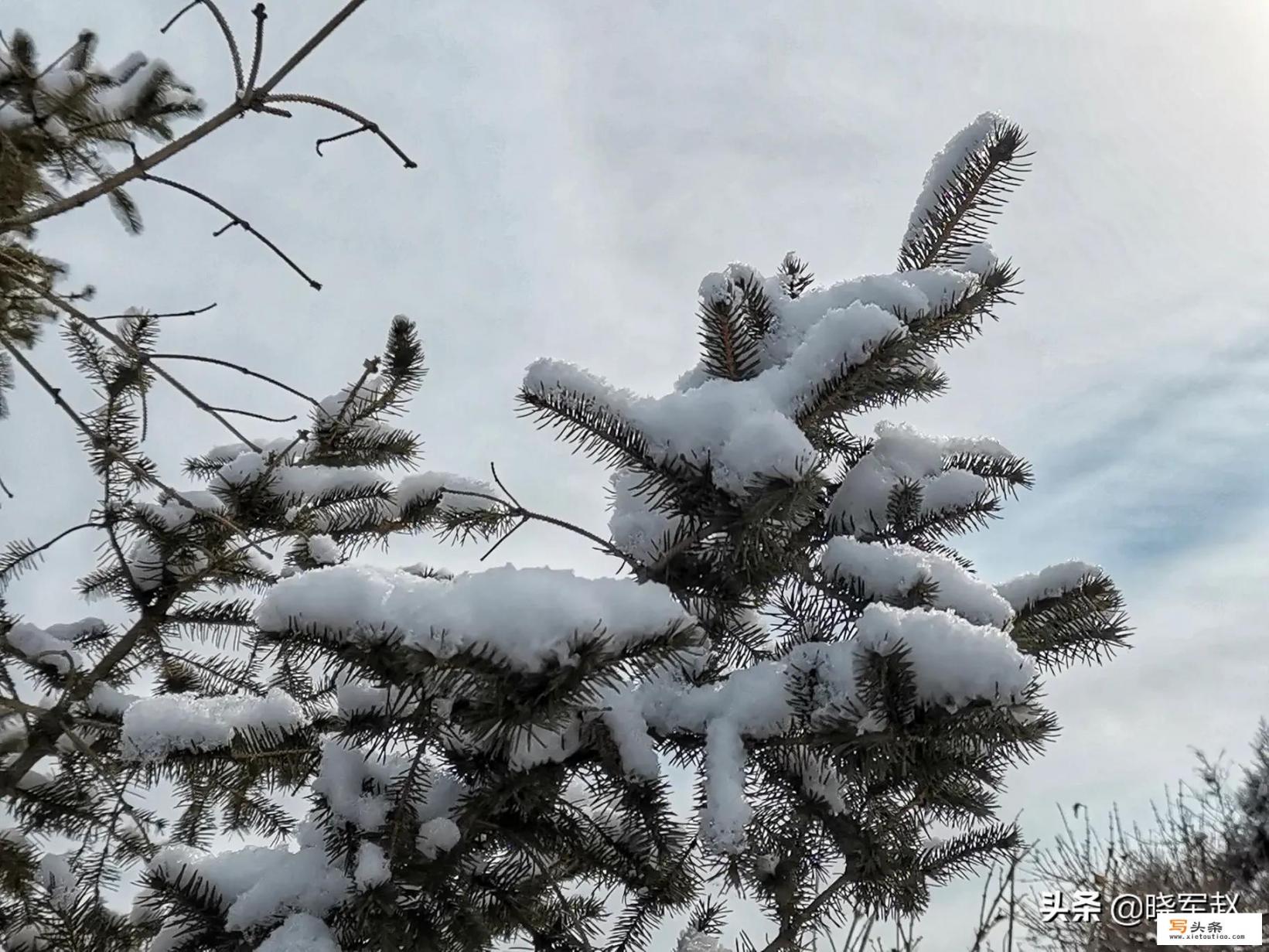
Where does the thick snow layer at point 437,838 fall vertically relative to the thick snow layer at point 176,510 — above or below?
below

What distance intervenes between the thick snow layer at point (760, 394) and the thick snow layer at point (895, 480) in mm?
279

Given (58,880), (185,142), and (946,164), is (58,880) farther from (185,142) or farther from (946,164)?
(946,164)

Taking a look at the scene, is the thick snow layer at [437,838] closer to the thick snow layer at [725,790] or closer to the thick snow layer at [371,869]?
the thick snow layer at [371,869]

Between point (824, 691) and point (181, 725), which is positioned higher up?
point (824, 691)

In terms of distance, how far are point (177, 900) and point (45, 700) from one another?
1380 millimetres

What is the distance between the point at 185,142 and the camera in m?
1.25

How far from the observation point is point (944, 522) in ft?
4.44

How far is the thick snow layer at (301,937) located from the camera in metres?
0.96

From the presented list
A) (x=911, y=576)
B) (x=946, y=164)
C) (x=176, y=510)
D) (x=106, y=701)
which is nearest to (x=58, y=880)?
(x=106, y=701)

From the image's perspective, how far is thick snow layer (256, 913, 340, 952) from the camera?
0.96 meters

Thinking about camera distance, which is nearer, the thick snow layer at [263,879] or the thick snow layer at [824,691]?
the thick snow layer at [824,691]

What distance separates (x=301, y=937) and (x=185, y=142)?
3.91 feet

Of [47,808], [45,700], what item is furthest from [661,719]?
[45,700]

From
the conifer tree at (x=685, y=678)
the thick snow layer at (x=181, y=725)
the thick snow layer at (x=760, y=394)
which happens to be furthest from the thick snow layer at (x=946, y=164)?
the thick snow layer at (x=181, y=725)
